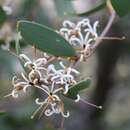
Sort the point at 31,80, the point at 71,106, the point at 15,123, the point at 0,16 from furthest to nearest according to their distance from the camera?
the point at 71,106 < the point at 15,123 < the point at 0,16 < the point at 31,80

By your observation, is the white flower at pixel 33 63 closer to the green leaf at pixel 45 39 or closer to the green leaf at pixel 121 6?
the green leaf at pixel 45 39

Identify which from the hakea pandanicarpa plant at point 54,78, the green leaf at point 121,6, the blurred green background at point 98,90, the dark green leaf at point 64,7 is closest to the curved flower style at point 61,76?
the hakea pandanicarpa plant at point 54,78

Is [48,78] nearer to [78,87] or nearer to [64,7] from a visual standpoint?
[78,87]

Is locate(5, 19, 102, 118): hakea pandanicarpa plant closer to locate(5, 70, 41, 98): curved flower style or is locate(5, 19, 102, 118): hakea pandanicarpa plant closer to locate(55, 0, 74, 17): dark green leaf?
locate(5, 70, 41, 98): curved flower style

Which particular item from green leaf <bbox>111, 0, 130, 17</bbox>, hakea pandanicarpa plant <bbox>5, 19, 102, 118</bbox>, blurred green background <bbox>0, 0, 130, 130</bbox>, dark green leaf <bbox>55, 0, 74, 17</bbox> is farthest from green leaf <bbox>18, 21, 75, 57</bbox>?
blurred green background <bbox>0, 0, 130, 130</bbox>

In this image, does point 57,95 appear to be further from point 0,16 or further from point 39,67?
point 0,16

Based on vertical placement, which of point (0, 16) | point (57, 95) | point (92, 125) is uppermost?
point (0, 16)

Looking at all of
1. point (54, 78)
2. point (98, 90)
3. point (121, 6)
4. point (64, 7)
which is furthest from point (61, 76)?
point (98, 90)

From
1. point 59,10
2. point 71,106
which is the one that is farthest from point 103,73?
point 59,10
